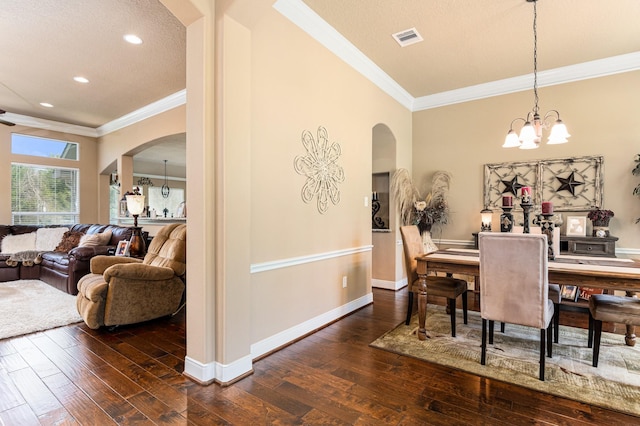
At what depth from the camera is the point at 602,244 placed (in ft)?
12.8

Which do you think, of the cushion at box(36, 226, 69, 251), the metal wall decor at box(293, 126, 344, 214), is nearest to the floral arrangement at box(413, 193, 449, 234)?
the metal wall decor at box(293, 126, 344, 214)

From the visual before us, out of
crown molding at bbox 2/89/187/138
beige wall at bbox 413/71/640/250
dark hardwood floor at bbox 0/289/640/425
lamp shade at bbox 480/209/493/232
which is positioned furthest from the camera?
crown molding at bbox 2/89/187/138

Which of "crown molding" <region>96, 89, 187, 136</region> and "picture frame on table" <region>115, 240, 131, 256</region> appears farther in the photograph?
"crown molding" <region>96, 89, 187, 136</region>

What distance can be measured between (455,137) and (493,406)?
415cm

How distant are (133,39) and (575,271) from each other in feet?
15.4

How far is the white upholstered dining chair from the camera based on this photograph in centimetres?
228

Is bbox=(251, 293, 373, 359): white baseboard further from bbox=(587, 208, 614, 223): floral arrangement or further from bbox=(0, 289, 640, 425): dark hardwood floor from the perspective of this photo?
bbox=(587, 208, 614, 223): floral arrangement

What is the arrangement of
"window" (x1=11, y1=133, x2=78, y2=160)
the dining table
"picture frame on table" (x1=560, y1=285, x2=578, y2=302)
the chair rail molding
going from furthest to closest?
"window" (x1=11, y1=133, x2=78, y2=160) → "picture frame on table" (x1=560, y1=285, x2=578, y2=302) → the chair rail molding → the dining table

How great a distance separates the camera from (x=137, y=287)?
3.21m

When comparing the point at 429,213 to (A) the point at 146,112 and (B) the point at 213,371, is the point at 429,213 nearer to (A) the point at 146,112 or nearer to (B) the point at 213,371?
Answer: (B) the point at 213,371

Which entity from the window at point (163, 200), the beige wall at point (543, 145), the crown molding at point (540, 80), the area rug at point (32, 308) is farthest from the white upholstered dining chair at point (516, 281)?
the window at point (163, 200)

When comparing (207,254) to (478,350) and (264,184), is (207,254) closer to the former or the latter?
(264,184)

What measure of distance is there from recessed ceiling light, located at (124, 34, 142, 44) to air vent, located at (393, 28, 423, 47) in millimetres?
2765

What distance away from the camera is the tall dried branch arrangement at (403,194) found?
197 inches
